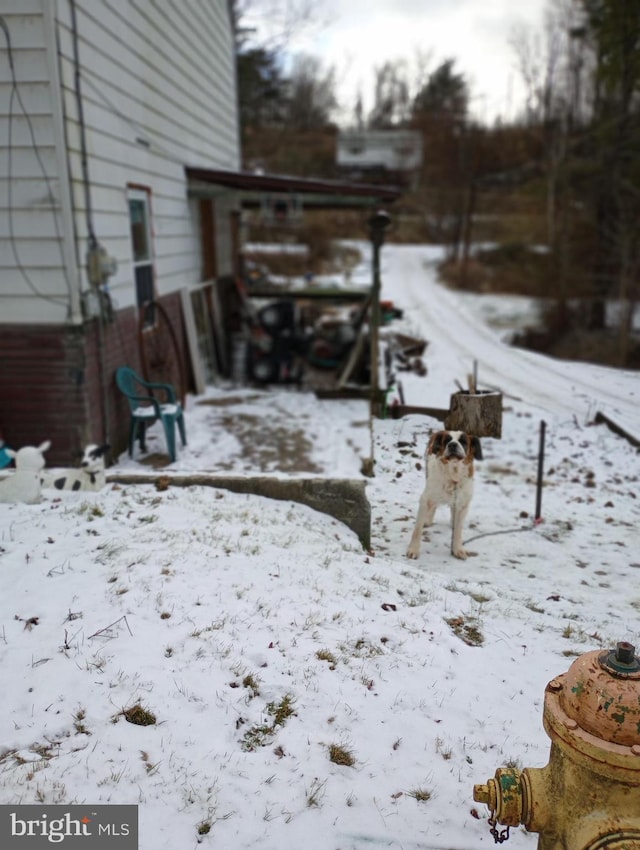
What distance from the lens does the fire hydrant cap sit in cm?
174

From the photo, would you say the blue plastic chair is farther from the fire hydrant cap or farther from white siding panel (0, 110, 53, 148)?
the fire hydrant cap

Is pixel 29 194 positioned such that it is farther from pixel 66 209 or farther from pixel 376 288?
pixel 376 288

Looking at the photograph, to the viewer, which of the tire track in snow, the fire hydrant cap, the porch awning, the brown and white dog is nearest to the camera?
the fire hydrant cap

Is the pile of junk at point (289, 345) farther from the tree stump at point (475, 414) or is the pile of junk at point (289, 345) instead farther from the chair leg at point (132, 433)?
the tree stump at point (475, 414)

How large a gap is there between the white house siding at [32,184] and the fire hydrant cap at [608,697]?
208 inches

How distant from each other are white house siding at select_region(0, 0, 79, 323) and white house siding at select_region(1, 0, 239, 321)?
56 mm

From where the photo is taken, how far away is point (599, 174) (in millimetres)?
20500

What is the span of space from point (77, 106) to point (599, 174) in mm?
19206

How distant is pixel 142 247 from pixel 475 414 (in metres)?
5.72

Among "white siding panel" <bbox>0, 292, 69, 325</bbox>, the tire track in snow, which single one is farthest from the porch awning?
"white siding panel" <bbox>0, 292, 69, 325</bbox>

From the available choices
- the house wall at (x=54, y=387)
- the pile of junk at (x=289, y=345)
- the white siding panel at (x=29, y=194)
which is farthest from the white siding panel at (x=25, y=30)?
the pile of junk at (x=289, y=345)

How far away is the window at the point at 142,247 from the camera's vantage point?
313 inches

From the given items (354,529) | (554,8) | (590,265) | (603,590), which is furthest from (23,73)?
(554,8)

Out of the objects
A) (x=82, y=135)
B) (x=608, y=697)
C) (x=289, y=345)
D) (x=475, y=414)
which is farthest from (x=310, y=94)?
(x=608, y=697)
